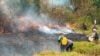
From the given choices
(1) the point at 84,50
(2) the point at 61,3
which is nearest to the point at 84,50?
(1) the point at 84,50

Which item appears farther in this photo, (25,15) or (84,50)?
(25,15)

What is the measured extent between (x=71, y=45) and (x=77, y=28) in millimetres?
25374

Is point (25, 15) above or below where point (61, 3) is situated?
below

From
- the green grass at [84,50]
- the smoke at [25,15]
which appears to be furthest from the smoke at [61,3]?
the green grass at [84,50]

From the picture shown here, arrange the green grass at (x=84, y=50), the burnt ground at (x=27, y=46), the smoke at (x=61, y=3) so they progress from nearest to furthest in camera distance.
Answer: the green grass at (x=84, y=50)
the burnt ground at (x=27, y=46)
the smoke at (x=61, y=3)

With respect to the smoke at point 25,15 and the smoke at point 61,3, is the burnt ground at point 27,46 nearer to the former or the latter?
the smoke at point 25,15

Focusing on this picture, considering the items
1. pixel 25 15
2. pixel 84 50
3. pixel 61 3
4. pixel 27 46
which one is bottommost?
pixel 25 15

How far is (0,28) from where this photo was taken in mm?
51469

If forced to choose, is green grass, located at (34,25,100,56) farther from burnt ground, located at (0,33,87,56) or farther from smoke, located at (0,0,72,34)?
smoke, located at (0,0,72,34)

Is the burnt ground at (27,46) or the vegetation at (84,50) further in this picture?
the burnt ground at (27,46)

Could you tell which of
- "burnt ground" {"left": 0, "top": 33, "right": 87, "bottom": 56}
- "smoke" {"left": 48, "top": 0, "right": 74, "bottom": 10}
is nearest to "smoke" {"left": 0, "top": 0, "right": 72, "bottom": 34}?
"smoke" {"left": 48, "top": 0, "right": 74, "bottom": 10}

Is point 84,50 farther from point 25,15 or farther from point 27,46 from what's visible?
point 25,15

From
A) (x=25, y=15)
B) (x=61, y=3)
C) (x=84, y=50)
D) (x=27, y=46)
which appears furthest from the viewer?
(x=61, y=3)

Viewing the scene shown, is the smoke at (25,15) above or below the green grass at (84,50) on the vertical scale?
below
